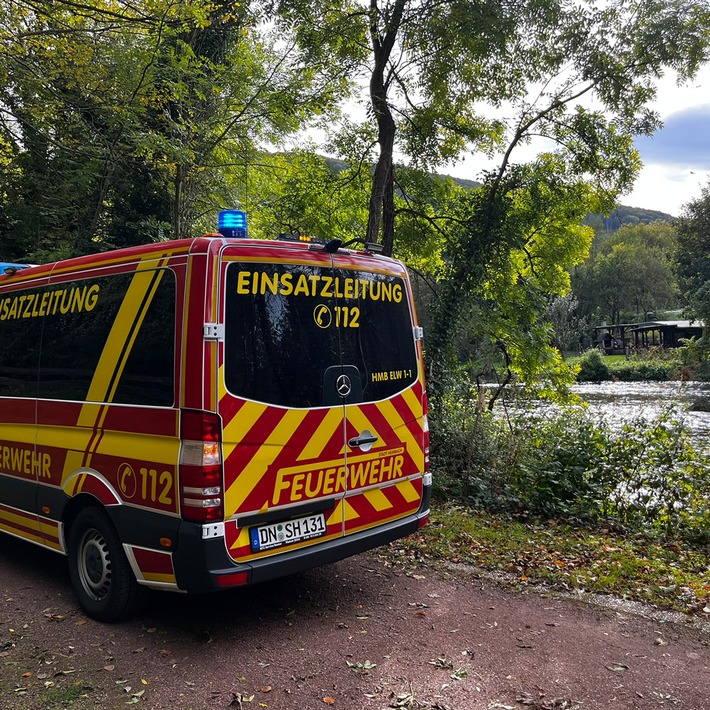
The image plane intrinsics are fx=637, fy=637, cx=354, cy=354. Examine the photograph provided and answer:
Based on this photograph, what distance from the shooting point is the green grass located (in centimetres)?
479

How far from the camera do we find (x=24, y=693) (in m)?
3.29

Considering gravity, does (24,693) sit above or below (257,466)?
below

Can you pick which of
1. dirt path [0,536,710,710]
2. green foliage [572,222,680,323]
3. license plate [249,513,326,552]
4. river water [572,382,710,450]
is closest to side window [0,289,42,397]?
dirt path [0,536,710,710]

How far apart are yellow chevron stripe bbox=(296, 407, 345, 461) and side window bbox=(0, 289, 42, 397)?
2.30m

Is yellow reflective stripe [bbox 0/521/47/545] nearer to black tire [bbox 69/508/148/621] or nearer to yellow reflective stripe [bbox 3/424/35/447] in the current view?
black tire [bbox 69/508/148/621]

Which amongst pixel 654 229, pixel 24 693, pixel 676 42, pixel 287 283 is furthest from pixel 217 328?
pixel 654 229

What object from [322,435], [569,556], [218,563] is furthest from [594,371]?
[218,563]

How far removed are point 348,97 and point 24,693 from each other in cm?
988

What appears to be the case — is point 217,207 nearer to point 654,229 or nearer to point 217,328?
point 217,328

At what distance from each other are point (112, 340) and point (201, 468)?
3.98ft

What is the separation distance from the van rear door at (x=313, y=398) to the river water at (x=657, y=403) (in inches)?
195

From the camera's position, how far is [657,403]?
29.4 feet

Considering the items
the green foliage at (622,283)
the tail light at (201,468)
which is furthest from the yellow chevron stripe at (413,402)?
the green foliage at (622,283)

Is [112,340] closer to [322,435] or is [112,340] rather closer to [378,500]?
[322,435]
